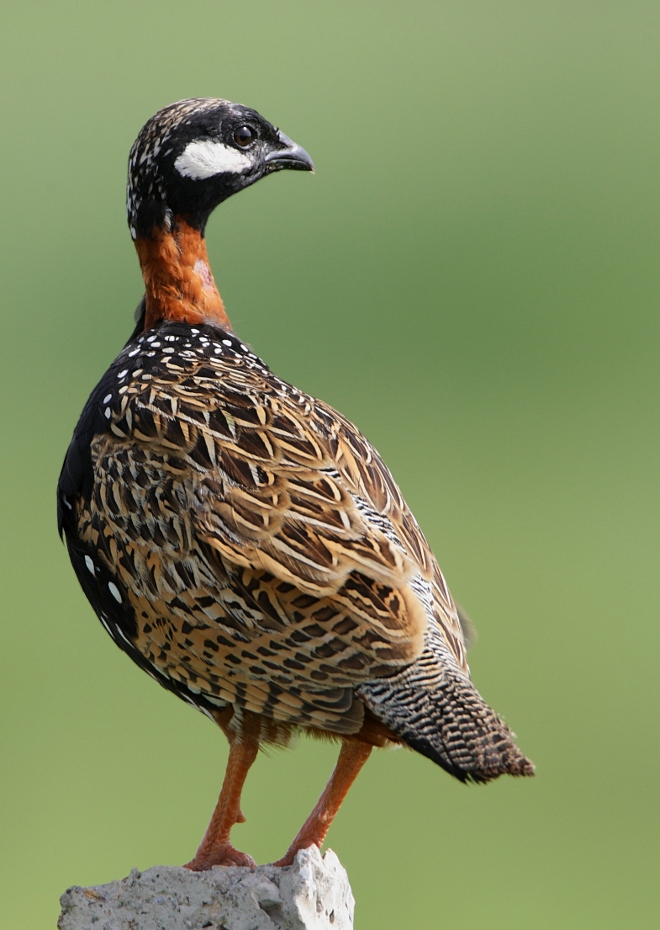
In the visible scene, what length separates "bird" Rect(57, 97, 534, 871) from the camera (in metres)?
4.12

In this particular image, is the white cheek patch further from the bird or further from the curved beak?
the curved beak

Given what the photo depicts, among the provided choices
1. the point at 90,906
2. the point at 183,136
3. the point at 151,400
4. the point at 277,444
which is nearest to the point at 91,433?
the point at 151,400

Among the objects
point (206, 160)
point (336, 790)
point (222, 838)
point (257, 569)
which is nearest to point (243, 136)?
point (206, 160)

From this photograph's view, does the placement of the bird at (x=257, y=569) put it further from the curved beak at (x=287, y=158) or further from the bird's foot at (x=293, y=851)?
the curved beak at (x=287, y=158)

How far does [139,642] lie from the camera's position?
15.3 ft

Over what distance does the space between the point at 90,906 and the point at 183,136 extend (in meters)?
3.21

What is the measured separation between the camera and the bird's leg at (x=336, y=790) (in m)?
4.53

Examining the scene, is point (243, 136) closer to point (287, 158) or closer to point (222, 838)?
point (287, 158)

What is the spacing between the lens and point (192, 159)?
5.42 meters

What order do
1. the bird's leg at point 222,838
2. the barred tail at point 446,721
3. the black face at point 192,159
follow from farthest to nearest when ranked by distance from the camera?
the black face at point 192,159, the bird's leg at point 222,838, the barred tail at point 446,721

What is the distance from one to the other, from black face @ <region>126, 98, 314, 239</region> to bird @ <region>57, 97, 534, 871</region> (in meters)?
0.02

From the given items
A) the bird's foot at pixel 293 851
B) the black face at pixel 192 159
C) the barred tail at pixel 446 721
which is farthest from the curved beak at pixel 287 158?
the bird's foot at pixel 293 851

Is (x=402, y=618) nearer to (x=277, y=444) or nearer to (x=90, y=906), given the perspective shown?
(x=277, y=444)

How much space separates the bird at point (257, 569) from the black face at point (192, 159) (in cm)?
2
